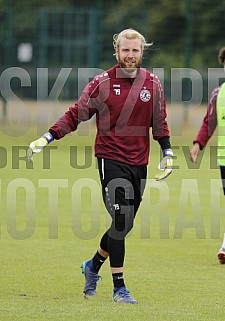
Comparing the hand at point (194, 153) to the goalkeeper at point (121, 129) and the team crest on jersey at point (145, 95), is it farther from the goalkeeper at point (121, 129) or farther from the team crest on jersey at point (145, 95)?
the team crest on jersey at point (145, 95)

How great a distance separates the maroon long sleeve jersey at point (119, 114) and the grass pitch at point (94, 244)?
120 cm

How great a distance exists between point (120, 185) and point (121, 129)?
0.45m

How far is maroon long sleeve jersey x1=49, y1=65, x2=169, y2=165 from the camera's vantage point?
25.3ft

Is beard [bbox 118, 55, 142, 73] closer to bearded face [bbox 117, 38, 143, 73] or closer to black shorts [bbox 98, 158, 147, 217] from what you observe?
bearded face [bbox 117, 38, 143, 73]

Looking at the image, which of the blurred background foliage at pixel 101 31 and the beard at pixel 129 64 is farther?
the blurred background foliage at pixel 101 31

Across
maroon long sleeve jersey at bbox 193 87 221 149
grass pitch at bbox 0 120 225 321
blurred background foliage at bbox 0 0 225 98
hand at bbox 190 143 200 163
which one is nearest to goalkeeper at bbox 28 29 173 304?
grass pitch at bbox 0 120 225 321

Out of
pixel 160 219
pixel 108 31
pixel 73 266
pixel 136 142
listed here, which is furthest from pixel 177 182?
pixel 108 31

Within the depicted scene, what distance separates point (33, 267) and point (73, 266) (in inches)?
16.1

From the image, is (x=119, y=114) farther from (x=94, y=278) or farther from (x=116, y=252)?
(x=94, y=278)

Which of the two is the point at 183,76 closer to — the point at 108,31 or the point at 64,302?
the point at 108,31

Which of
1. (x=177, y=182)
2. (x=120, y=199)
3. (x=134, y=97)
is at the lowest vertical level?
(x=177, y=182)

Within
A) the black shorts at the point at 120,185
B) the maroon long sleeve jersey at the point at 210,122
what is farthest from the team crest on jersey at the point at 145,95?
the maroon long sleeve jersey at the point at 210,122

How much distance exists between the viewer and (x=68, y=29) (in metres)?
32.8

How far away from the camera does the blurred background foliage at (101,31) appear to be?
2867 centimetres
